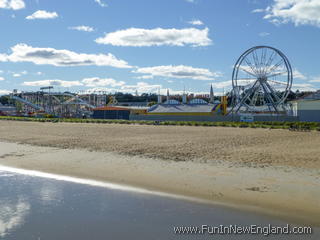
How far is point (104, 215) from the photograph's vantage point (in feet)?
30.0

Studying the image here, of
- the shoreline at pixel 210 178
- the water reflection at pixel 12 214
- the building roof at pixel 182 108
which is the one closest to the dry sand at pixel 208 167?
the shoreline at pixel 210 178

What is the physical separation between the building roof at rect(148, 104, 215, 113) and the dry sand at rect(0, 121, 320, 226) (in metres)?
30.3

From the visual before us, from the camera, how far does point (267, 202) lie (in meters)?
9.34

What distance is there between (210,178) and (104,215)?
420 centimetres

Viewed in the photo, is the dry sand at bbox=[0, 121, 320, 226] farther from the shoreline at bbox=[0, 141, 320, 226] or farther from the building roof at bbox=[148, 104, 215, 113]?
the building roof at bbox=[148, 104, 215, 113]

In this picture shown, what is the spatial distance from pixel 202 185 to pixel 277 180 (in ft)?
7.69

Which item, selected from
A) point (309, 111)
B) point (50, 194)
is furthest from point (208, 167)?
point (309, 111)

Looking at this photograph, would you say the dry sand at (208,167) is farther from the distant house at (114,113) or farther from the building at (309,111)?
the distant house at (114,113)

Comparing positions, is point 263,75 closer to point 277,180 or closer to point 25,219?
point 277,180

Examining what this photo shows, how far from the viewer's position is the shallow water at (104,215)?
25.9 feet

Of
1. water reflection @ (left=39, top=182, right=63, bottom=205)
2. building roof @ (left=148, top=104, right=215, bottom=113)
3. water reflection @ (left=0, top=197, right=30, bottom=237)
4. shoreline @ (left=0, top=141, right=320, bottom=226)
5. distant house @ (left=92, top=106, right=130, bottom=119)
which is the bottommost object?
water reflection @ (left=0, top=197, right=30, bottom=237)

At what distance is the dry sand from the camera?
9719 mm

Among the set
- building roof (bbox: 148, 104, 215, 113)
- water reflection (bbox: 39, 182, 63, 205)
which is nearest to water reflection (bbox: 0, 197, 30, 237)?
water reflection (bbox: 39, 182, 63, 205)

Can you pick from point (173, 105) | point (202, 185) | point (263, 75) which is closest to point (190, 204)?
point (202, 185)
